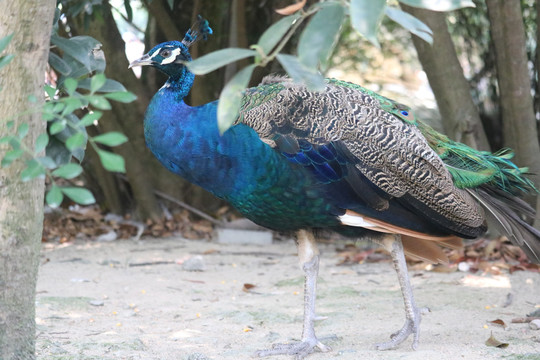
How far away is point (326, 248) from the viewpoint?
221 inches

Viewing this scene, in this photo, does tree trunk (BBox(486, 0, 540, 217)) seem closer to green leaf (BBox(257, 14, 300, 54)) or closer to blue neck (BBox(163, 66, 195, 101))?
blue neck (BBox(163, 66, 195, 101))

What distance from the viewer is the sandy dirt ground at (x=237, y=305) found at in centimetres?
309

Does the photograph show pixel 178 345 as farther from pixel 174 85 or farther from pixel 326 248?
pixel 326 248

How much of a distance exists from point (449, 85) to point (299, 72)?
3605 mm

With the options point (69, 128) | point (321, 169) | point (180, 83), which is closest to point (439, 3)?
point (69, 128)

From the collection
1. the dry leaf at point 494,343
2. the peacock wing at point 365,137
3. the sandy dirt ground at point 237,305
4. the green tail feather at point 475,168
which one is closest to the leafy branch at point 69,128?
the peacock wing at point 365,137

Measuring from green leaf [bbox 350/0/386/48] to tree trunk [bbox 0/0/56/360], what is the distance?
107cm

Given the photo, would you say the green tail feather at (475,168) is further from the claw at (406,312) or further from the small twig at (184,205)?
the small twig at (184,205)

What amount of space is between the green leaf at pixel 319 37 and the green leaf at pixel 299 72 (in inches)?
0.9

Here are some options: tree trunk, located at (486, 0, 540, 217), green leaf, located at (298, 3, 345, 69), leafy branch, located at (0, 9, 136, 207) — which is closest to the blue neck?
leafy branch, located at (0, 9, 136, 207)

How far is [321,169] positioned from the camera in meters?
3.08

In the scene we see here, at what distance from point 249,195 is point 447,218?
94cm

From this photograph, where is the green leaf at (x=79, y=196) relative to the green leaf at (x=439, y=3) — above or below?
below

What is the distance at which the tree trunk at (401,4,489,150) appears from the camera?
478 centimetres
